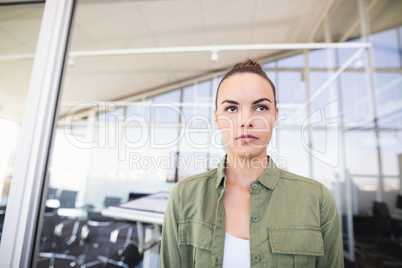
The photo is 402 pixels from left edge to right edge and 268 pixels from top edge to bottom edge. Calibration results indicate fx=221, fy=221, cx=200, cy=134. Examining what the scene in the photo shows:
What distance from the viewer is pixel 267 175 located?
90 centimetres

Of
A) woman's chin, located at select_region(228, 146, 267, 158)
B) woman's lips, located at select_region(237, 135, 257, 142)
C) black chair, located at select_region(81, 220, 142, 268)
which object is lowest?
black chair, located at select_region(81, 220, 142, 268)

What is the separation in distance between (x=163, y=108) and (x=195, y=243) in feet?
2.88

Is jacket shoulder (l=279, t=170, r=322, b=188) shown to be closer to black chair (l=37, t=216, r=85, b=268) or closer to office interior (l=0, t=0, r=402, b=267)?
office interior (l=0, t=0, r=402, b=267)

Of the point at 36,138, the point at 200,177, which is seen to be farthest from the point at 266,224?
the point at 36,138

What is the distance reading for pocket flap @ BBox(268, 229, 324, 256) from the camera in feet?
2.56

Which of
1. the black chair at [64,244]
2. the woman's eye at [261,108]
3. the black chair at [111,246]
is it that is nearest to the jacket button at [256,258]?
the woman's eye at [261,108]

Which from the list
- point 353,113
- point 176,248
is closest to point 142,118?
point 176,248

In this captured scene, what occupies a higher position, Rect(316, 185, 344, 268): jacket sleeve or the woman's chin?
the woman's chin

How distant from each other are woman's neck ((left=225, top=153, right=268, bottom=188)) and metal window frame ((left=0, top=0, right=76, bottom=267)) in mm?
904

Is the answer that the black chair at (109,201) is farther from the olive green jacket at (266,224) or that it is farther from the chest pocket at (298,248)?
the chest pocket at (298,248)

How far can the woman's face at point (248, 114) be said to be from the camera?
0.82m

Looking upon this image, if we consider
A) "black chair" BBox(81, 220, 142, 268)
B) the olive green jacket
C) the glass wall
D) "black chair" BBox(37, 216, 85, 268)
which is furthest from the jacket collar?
"black chair" BBox(81, 220, 142, 268)

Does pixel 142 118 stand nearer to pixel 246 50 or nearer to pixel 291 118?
pixel 291 118

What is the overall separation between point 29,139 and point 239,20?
2.61 m
